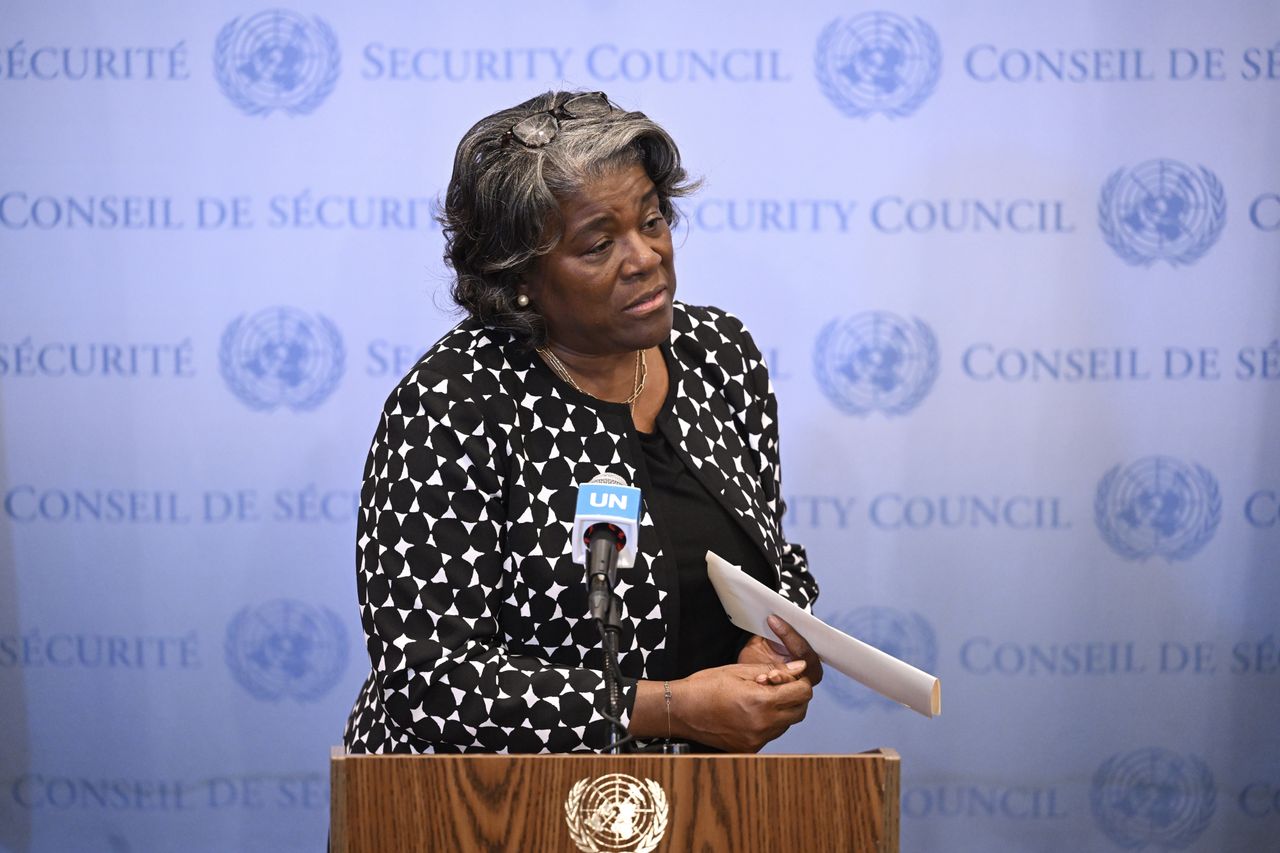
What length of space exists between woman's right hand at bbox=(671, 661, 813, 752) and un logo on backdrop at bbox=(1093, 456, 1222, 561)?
5.47 ft

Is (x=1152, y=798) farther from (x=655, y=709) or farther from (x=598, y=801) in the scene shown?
(x=598, y=801)

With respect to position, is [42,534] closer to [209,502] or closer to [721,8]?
[209,502]

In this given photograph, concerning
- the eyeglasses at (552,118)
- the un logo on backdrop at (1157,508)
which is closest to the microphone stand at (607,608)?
the eyeglasses at (552,118)

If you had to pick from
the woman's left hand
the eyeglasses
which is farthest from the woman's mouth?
the woman's left hand

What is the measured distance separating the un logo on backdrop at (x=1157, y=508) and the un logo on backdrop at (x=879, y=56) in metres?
1.05

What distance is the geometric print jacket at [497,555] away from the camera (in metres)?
1.81

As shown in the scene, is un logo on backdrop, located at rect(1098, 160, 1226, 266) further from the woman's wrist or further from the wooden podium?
the wooden podium

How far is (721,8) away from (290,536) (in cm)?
161

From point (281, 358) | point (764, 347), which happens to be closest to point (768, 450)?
point (764, 347)

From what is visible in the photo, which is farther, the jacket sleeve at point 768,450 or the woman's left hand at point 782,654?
the jacket sleeve at point 768,450

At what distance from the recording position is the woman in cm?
182

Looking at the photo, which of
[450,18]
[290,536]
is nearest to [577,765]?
[290,536]

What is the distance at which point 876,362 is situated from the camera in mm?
3213

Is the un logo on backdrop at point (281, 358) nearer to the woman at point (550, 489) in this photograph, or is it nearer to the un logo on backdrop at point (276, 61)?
the un logo on backdrop at point (276, 61)
